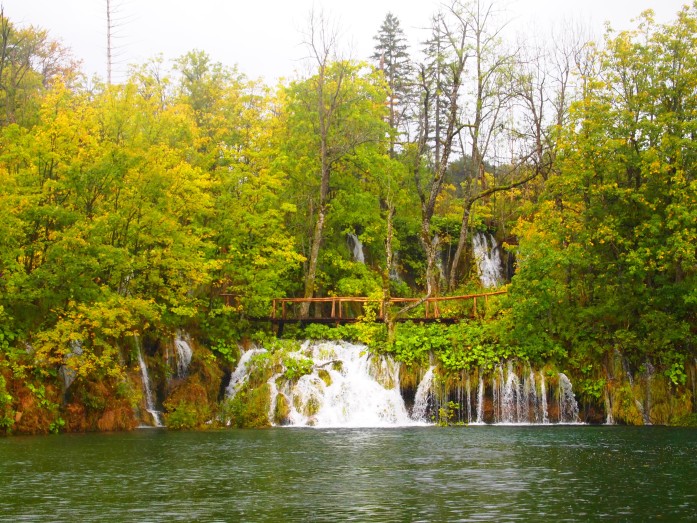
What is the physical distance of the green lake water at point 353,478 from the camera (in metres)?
11.1

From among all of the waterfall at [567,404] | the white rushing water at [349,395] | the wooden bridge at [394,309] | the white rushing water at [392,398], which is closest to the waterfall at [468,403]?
the white rushing water at [392,398]

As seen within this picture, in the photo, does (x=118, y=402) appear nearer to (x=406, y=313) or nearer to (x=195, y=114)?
(x=406, y=313)

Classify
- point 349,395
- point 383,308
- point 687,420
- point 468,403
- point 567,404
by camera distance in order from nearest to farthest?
point 687,420, point 567,404, point 468,403, point 349,395, point 383,308

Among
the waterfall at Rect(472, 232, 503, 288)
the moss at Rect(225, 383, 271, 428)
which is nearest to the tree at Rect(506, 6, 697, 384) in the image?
the moss at Rect(225, 383, 271, 428)

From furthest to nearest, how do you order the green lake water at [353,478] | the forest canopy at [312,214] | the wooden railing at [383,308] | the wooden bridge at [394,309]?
1. the wooden railing at [383,308]
2. the wooden bridge at [394,309]
3. the forest canopy at [312,214]
4. the green lake water at [353,478]

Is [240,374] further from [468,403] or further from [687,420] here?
[687,420]

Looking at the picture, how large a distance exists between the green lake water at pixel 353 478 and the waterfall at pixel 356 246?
1940 centimetres

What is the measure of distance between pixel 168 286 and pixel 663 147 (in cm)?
1802

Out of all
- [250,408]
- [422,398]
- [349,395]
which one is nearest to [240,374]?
[250,408]

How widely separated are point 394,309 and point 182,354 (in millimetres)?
9715

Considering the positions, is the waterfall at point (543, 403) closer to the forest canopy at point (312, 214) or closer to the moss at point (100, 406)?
the forest canopy at point (312, 214)

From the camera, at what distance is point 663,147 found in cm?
2858

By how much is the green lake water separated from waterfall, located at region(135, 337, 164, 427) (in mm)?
5178

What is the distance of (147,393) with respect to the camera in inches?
1138
